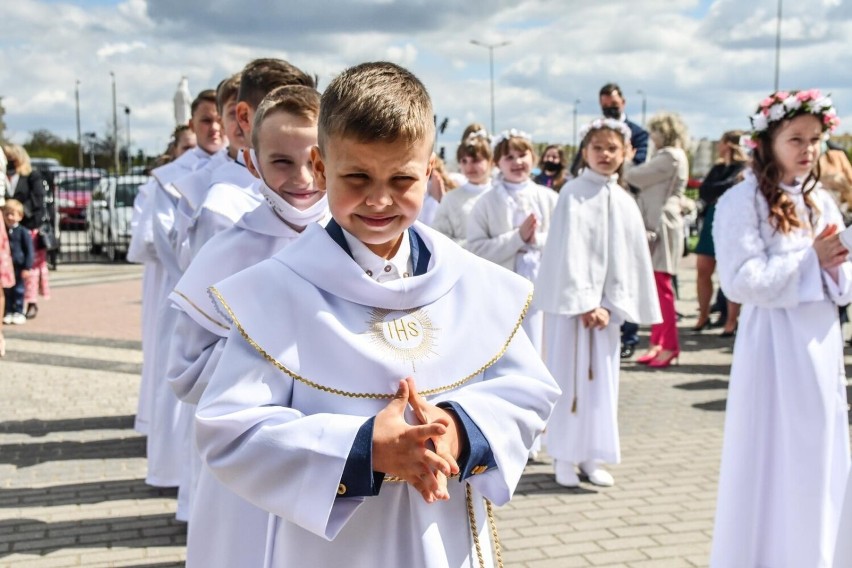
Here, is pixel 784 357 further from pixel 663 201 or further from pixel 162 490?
pixel 663 201

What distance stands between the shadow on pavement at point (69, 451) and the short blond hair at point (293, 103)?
14.6 ft

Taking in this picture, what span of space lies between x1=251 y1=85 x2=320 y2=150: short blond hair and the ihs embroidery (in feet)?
3.65

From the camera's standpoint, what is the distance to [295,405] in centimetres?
214

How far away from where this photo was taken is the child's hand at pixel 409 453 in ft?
6.49

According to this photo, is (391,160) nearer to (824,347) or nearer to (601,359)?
(824,347)

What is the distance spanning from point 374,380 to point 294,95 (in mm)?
1306

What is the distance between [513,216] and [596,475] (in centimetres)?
199

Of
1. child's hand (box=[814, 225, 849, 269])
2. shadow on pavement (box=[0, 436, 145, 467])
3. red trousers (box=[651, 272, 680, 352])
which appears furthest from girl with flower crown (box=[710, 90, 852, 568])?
red trousers (box=[651, 272, 680, 352])

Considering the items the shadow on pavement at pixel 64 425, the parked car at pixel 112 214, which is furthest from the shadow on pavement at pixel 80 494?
the parked car at pixel 112 214

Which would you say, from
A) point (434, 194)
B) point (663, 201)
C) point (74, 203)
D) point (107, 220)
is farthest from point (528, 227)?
point (74, 203)

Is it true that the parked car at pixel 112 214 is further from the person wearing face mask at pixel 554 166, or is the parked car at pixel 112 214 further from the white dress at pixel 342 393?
the white dress at pixel 342 393

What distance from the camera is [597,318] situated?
6.17 m

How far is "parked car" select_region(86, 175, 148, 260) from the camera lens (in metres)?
22.6

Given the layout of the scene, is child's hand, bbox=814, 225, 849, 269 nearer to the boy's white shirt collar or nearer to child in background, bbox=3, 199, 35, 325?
the boy's white shirt collar
